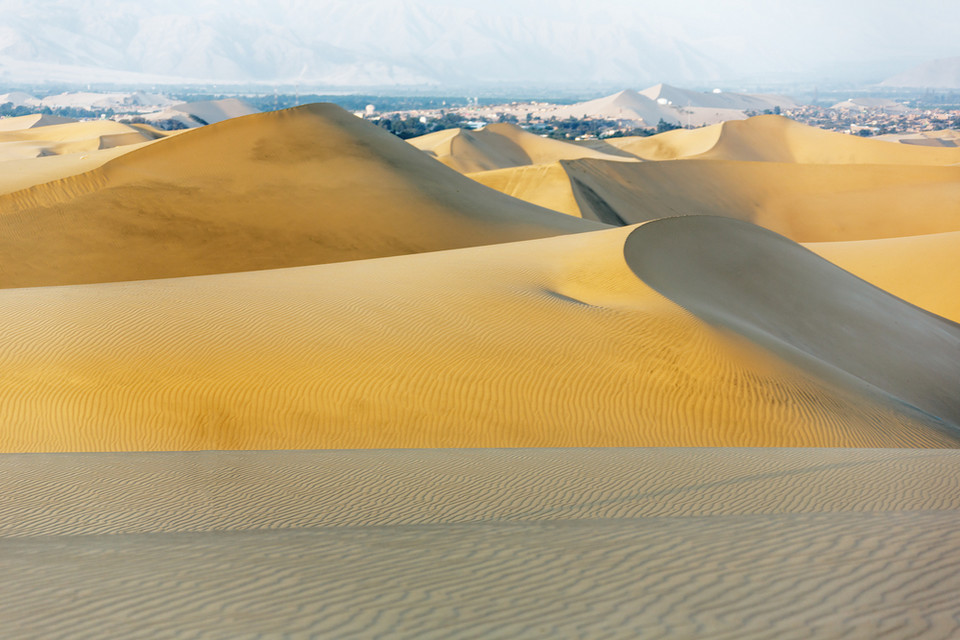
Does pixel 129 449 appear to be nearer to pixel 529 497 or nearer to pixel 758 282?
pixel 529 497

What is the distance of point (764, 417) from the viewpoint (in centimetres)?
1027

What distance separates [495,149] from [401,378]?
64.4m

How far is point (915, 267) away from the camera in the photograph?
78.7 ft

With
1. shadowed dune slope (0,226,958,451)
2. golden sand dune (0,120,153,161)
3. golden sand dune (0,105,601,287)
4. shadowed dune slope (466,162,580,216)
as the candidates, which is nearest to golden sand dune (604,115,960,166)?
shadowed dune slope (466,162,580,216)

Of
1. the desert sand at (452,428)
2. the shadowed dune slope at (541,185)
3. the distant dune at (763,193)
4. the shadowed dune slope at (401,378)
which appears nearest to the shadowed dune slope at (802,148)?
the distant dune at (763,193)

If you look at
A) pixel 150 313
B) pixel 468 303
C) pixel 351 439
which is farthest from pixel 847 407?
pixel 150 313

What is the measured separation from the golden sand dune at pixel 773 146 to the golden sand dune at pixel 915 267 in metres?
42.9

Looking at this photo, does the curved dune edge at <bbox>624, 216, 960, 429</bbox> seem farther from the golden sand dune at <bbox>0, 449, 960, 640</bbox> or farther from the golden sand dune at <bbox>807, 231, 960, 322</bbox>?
the golden sand dune at <bbox>0, 449, 960, 640</bbox>

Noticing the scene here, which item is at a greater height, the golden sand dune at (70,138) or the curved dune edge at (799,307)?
the curved dune edge at (799,307)

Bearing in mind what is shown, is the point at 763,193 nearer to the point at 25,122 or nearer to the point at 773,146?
the point at 773,146

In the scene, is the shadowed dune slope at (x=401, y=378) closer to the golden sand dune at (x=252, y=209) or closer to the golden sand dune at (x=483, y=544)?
the golden sand dune at (x=483, y=544)

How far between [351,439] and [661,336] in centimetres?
457

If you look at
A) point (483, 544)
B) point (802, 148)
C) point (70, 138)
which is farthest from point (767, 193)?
point (483, 544)

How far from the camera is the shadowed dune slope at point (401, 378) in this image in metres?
9.75
